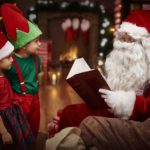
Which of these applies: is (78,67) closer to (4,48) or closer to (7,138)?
(4,48)

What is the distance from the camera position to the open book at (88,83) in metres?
1.77

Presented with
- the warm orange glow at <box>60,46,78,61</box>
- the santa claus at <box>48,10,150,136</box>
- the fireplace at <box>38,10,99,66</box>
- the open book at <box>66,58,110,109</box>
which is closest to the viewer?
the open book at <box>66,58,110,109</box>

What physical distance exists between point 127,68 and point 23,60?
67cm

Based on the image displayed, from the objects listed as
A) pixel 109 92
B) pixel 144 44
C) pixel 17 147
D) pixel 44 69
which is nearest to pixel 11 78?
pixel 17 147

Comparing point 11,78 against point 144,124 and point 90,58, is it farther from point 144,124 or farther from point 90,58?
point 90,58

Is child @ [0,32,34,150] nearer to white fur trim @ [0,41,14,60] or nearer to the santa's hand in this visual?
white fur trim @ [0,41,14,60]

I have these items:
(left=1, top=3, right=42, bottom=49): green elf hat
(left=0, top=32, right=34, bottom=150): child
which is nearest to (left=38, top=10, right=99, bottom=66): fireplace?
(left=1, top=3, right=42, bottom=49): green elf hat

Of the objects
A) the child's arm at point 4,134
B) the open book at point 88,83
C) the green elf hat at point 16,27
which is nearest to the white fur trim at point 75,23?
the green elf hat at point 16,27

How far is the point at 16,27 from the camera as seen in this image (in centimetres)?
212

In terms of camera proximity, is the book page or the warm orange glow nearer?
the book page

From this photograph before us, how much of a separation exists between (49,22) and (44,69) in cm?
258

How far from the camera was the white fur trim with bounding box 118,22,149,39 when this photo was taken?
210 centimetres

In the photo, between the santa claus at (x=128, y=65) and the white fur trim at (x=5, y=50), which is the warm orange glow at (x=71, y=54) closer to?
the santa claus at (x=128, y=65)

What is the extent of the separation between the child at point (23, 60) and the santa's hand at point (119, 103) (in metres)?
0.60
